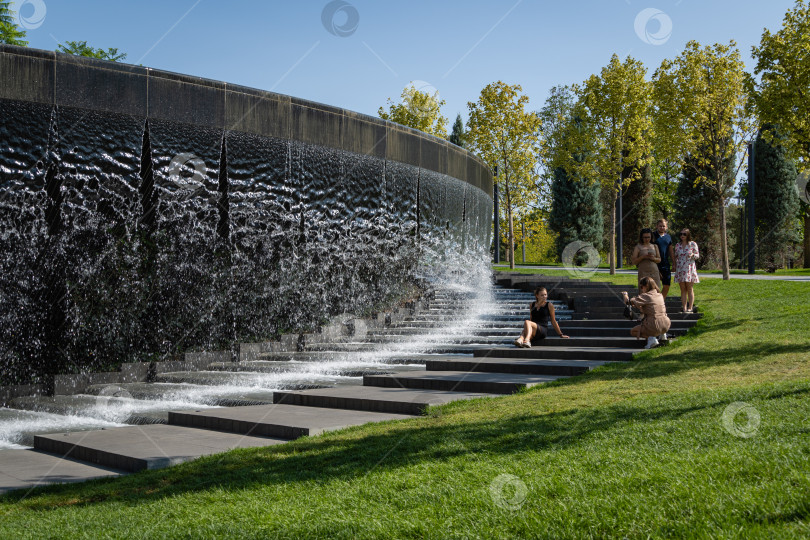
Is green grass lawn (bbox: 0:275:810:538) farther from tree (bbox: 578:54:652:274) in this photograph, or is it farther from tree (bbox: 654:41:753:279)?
tree (bbox: 578:54:652:274)

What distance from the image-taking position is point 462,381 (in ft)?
31.9

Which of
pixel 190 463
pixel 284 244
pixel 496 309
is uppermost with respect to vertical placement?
pixel 284 244

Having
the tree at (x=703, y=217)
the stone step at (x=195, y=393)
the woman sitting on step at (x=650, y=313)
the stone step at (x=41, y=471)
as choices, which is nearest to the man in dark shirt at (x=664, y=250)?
the woman sitting on step at (x=650, y=313)

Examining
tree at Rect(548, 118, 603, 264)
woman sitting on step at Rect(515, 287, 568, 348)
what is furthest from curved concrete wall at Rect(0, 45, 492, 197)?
tree at Rect(548, 118, 603, 264)

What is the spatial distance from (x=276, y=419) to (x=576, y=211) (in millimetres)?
50229

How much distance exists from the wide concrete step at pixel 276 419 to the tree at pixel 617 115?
883 inches

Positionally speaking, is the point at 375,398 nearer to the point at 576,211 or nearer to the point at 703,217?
the point at 703,217

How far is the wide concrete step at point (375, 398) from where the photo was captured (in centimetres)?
838

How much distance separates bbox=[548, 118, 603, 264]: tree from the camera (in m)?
55.3

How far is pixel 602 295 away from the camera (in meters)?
17.3

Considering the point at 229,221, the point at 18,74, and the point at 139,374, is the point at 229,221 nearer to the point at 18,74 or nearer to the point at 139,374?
the point at 139,374

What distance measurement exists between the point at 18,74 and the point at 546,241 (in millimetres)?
60724

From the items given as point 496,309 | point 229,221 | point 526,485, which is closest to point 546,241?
point 496,309
